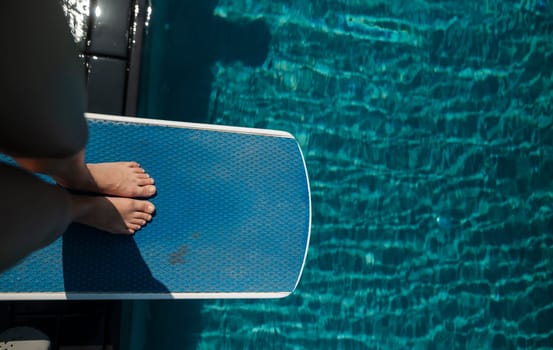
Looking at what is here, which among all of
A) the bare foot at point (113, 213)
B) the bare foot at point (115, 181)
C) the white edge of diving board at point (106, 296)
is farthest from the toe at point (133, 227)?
the white edge of diving board at point (106, 296)

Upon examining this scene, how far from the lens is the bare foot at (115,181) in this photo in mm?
1813

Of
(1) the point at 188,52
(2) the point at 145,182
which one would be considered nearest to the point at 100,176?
(2) the point at 145,182

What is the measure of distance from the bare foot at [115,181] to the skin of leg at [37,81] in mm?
694

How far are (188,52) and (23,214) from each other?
1.89m

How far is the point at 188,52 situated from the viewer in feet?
9.31

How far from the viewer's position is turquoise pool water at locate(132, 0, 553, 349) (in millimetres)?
2803

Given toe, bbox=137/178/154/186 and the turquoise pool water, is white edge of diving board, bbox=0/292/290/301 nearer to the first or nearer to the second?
toe, bbox=137/178/154/186

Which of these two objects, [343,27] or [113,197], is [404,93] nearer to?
[343,27]

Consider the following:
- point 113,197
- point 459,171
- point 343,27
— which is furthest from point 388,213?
point 113,197

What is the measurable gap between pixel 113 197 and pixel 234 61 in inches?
49.7

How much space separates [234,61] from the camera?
2.89m

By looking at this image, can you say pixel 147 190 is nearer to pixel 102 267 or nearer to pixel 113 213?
pixel 113 213

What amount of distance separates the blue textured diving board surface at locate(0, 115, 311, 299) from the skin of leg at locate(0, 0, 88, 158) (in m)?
0.97

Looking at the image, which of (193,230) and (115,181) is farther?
(193,230)
